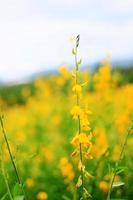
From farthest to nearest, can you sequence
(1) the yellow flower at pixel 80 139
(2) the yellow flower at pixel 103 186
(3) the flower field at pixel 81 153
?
(2) the yellow flower at pixel 103 186
(3) the flower field at pixel 81 153
(1) the yellow flower at pixel 80 139

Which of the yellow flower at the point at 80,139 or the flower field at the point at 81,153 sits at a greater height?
the yellow flower at the point at 80,139

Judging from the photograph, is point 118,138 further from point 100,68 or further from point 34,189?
point 34,189

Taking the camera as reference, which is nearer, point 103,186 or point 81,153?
point 81,153

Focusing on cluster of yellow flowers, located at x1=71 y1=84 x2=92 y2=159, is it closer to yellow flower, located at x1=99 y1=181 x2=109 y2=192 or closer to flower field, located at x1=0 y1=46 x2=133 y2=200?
flower field, located at x1=0 y1=46 x2=133 y2=200

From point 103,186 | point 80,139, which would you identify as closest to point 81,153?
point 80,139

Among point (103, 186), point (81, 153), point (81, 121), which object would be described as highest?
point (81, 121)

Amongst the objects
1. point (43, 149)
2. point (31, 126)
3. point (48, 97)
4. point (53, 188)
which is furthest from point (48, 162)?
point (48, 97)

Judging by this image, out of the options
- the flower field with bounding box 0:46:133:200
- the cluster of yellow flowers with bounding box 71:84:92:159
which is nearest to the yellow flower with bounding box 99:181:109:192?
the flower field with bounding box 0:46:133:200

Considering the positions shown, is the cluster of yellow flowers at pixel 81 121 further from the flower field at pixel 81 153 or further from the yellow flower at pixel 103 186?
the yellow flower at pixel 103 186

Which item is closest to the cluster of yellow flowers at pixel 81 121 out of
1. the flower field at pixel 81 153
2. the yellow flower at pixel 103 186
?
the flower field at pixel 81 153

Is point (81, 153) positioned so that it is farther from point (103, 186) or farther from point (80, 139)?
point (103, 186)

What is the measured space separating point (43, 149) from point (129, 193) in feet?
6.77

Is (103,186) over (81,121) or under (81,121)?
under

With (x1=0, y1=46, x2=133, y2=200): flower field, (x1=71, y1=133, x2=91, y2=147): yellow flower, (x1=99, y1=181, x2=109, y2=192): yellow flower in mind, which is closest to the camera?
(x1=71, y1=133, x2=91, y2=147): yellow flower
